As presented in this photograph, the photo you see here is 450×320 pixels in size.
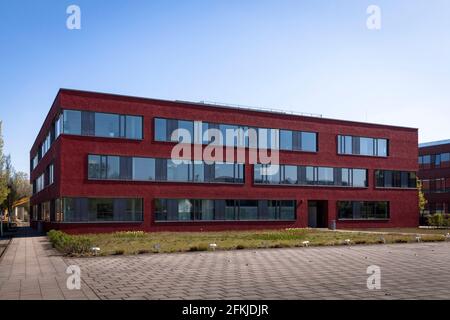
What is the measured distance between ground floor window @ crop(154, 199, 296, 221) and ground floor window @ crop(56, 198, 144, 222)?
1758mm

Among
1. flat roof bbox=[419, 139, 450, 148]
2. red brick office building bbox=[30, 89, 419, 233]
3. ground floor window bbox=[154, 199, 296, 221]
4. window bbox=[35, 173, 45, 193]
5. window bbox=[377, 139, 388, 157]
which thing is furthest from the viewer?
→ flat roof bbox=[419, 139, 450, 148]

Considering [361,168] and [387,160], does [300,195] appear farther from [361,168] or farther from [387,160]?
[387,160]

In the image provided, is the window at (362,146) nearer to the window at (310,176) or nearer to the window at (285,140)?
the window at (310,176)

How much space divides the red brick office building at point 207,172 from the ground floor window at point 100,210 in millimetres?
70

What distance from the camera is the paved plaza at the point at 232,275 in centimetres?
1080

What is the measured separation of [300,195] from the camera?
4338cm

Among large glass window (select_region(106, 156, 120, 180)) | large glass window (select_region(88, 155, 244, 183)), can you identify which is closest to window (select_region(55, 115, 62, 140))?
large glass window (select_region(88, 155, 244, 183))

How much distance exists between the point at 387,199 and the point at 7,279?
135 feet

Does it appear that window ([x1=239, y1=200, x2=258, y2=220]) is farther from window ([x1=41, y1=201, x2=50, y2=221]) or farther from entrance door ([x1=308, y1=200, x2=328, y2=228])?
window ([x1=41, y1=201, x2=50, y2=221])

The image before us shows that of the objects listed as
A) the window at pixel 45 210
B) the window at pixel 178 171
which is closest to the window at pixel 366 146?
the window at pixel 178 171

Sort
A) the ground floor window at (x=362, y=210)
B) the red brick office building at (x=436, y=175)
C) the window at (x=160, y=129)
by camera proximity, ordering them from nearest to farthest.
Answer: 1. the window at (x=160, y=129)
2. the ground floor window at (x=362, y=210)
3. the red brick office building at (x=436, y=175)

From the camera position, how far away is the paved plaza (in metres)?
10.8

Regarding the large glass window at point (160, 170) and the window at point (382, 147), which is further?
the window at point (382, 147)
